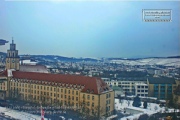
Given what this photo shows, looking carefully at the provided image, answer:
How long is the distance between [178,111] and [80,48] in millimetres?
1039

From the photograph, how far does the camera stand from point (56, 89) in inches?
80.0

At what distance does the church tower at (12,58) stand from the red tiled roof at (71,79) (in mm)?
65

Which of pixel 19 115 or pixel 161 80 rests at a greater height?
pixel 161 80

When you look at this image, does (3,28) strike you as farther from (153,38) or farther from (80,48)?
(153,38)

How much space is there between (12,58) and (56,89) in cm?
49

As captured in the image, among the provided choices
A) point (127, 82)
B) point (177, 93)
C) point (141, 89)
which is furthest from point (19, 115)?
point (177, 93)

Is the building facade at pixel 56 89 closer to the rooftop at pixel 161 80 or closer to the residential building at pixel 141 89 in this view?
the residential building at pixel 141 89

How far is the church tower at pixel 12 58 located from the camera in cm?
205

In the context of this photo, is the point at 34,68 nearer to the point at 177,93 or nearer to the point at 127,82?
the point at 127,82

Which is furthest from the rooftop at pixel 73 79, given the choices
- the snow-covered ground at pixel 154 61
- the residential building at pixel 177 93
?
the residential building at pixel 177 93

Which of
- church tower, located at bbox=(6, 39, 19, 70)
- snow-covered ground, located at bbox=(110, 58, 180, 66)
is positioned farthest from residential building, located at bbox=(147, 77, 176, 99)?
church tower, located at bbox=(6, 39, 19, 70)

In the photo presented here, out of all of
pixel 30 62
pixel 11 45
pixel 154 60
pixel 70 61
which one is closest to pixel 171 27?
pixel 154 60

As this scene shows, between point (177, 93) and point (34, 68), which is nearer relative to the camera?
point (177, 93)

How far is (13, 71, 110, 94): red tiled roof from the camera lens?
1967 mm
